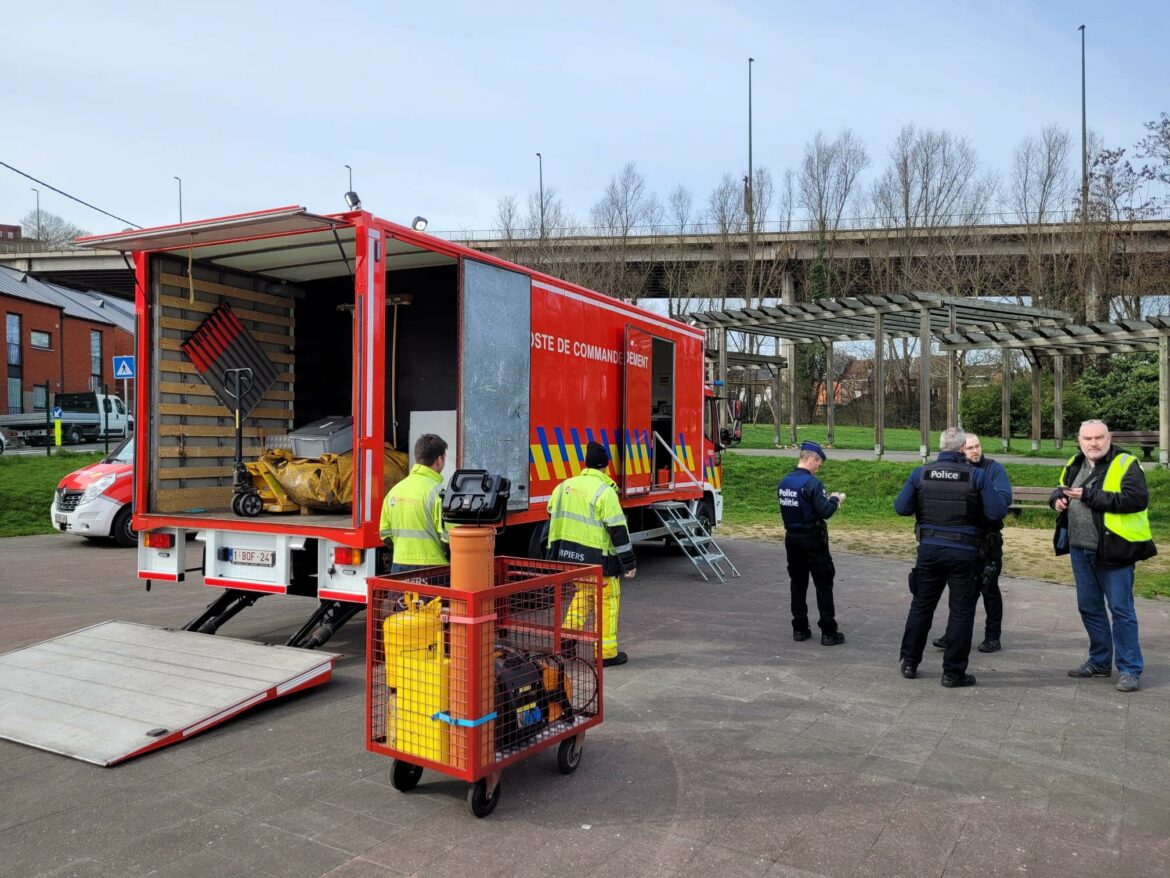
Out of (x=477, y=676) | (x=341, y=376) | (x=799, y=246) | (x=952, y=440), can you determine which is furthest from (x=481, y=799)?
(x=799, y=246)

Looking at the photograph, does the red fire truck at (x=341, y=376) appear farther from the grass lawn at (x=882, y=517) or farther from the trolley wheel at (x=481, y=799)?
the grass lawn at (x=882, y=517)

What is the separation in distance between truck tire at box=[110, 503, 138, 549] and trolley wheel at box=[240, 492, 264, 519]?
7.07 metres

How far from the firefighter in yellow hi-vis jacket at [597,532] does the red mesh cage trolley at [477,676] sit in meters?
1.74

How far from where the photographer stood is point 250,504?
22.7 ft

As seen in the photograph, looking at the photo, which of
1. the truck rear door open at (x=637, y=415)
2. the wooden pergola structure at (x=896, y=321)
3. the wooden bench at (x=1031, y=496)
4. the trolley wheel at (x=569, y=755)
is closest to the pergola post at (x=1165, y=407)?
the wooden pergola structure at (x=896, y=321)

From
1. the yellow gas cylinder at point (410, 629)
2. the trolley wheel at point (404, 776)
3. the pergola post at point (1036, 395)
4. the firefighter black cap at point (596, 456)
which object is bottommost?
the trolley wheel at point (404, 776)

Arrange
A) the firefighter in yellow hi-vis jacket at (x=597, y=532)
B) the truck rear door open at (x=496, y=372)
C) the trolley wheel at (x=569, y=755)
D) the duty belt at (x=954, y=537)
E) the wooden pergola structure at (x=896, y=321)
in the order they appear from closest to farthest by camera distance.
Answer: the trolley wheel at (x=569, y=755) → the duty belt at (x=954, y=537) → the firefighter in yellow hi-vis jacket at (x=597, y=532) → the truck rear door open at (x=496, y=372) → the wooden pergola structure at (x=896, y=321)

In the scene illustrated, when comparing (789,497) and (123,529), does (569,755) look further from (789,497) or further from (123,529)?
(123,529)

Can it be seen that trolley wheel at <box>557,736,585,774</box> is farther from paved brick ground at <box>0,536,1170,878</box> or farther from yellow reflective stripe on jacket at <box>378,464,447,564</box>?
yellow reflective stripe on jacket at <box>378,464,447,564</box>

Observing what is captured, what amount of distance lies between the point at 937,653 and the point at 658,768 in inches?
139

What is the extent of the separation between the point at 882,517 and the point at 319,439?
12.2m

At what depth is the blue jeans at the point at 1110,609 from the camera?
584 cm

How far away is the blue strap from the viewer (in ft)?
12.2

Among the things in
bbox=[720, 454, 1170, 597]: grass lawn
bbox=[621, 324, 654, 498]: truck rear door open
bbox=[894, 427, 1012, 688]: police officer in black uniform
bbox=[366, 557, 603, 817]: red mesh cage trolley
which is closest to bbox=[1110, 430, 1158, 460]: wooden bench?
bbox=[720, 454, 1170, 597]: grass lawn
